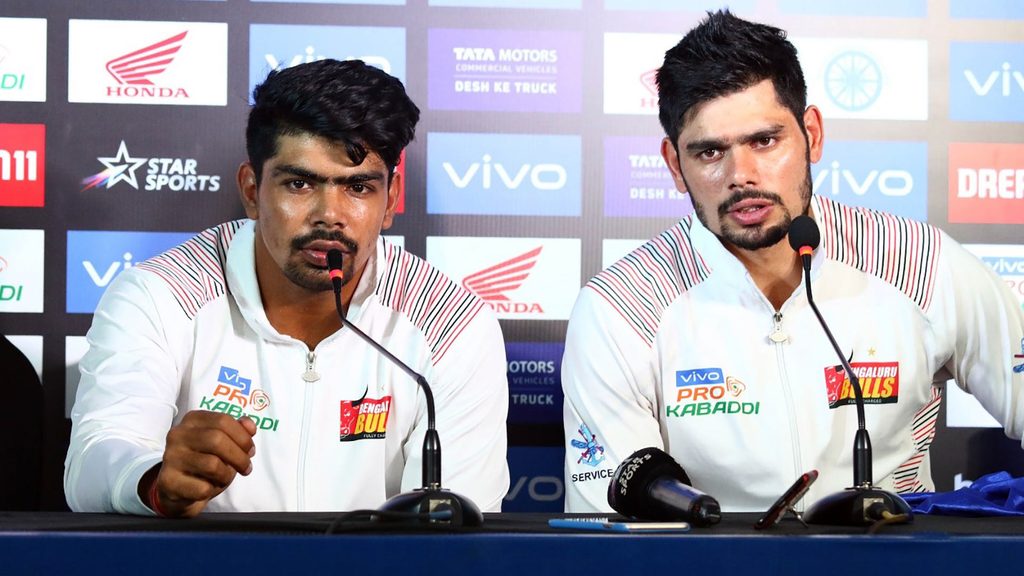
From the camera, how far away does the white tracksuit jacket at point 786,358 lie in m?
2.22

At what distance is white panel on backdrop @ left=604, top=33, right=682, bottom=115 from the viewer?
2861mm

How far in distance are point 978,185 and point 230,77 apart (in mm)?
2000

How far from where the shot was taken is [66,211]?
2.79 metres

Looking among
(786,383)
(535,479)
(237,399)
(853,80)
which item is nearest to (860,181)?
(853,80)

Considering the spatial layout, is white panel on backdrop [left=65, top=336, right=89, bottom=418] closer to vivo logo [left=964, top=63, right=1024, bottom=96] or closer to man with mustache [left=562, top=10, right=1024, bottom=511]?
man with mustache [left=562, top=10, right=1024, bottom=511]

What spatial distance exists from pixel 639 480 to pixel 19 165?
207 centimetres

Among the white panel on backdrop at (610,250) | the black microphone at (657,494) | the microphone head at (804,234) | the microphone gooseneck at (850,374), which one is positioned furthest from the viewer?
the white panel on backdrop at (610,250)

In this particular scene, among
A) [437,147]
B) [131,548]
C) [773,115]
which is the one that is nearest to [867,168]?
[773,115]

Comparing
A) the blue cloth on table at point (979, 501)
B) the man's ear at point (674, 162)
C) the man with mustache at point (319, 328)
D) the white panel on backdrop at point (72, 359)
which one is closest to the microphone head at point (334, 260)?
the man with mustache at point (319, 328)

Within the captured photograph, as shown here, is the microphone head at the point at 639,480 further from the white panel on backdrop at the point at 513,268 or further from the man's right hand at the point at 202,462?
the white panel on backdrop at the point at 513,268

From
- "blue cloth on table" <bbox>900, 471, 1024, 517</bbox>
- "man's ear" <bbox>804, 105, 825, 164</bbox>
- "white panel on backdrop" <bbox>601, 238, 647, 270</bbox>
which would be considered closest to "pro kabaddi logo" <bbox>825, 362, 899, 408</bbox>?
"man's ear" <bbox>804, 105, 825, 164</bbox>

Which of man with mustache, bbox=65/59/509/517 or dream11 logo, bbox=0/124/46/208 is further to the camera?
dream11 logo, bbox=0/124/46/208

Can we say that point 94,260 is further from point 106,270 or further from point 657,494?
point 657,494

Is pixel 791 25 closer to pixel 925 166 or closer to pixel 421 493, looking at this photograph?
pixel 925 166
